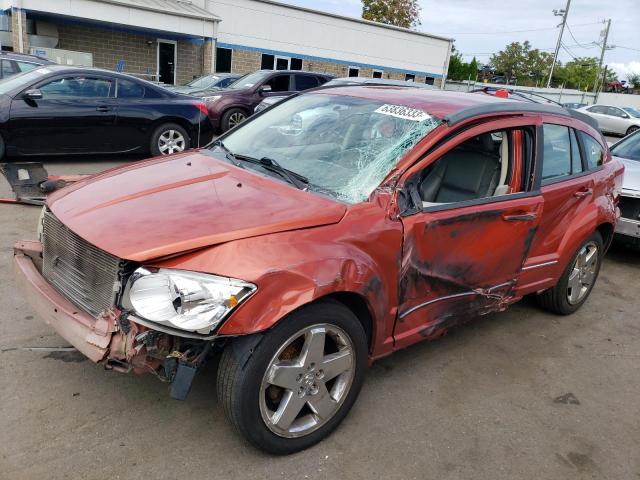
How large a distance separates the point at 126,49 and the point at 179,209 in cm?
2239

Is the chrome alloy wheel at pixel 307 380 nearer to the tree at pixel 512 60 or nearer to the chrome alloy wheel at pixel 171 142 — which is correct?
the chrome alloy wheel at pixel 171 142

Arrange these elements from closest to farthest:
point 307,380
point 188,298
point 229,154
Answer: point 188,298, point 307,380, point 229,154

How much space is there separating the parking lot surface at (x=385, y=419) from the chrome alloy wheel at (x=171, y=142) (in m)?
5.41

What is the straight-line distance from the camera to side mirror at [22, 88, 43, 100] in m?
7.71

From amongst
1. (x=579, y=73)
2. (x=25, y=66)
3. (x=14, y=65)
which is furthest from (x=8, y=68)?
(x=579, y=73)

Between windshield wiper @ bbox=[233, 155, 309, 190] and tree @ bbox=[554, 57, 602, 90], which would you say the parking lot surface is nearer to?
windshield wiper @ bbox=[233, 155, 309, 190]

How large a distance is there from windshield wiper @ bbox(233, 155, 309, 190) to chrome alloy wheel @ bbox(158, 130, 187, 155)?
6.14 m

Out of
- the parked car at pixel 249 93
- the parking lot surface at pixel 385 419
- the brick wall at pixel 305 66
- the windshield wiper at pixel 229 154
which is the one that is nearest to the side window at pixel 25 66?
the parked car at pixel 249 93

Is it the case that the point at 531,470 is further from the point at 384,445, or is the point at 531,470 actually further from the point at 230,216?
the point at 230,216

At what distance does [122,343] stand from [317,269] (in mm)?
899

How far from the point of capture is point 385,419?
3033mm

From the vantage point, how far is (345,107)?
3.60 metres

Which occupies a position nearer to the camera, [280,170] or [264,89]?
[280,170]

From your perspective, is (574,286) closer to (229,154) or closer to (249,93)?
(229,154)
